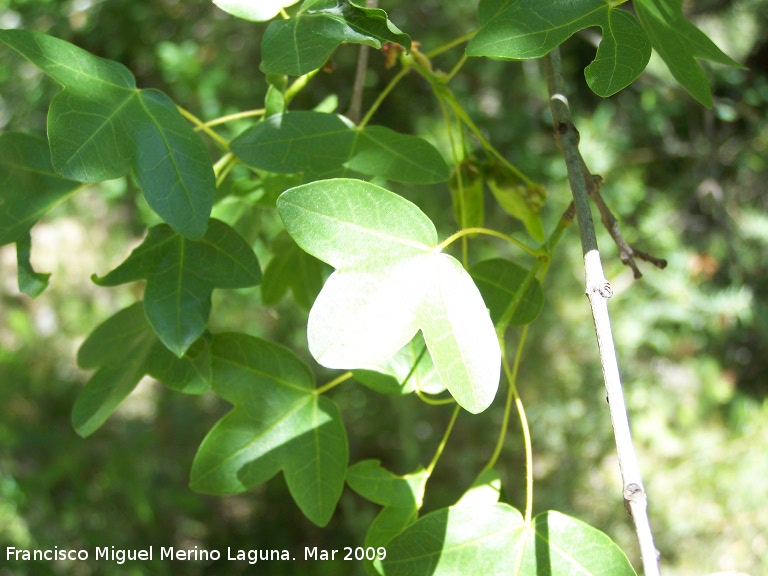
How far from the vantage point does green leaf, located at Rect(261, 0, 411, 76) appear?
1.57 ft

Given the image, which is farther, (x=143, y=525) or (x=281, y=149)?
(x=143, y=525)

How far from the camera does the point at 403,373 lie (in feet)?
1.96

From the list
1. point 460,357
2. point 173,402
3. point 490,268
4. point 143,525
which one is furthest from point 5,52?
point 460,357

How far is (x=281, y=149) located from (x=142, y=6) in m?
1.39

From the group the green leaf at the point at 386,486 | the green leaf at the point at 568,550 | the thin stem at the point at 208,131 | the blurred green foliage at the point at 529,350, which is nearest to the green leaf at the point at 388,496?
the green leaf at the point at 386,486

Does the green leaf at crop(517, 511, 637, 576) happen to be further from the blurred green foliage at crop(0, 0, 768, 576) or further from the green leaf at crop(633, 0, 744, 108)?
the blurred green foliage at crop(0, 0, 768, 576)

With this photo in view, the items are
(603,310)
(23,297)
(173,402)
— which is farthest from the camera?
(23,297)

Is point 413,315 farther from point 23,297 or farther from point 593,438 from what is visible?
point 23,297

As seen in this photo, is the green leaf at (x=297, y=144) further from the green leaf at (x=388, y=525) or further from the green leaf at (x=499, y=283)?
the green leaf at (x=388, y=525)

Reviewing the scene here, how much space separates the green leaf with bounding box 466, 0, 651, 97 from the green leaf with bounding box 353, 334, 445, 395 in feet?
0.81

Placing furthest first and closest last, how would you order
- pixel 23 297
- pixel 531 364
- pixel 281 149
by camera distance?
pixel 23 297 < pixel 531 364 < pixel 281 149

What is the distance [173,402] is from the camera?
2.04m

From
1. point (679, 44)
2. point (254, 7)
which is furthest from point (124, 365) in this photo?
point (679, 44)

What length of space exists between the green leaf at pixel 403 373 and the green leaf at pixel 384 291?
0.41 feet
